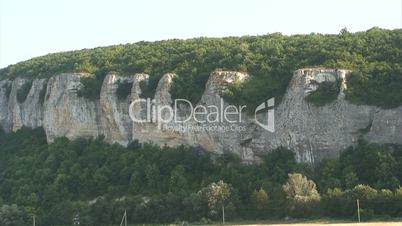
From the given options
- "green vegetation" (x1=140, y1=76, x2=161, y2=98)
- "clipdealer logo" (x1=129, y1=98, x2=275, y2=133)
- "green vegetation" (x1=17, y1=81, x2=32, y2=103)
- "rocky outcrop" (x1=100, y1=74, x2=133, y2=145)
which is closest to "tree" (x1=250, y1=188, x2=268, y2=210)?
"clipdealer logo" (x1=129, y1=98, x2=275, y2=133)

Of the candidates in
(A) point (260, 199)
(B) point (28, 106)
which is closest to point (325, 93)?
(A) point (260, 199)

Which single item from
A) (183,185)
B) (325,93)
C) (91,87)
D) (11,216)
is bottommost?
(11,216)

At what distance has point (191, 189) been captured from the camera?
4888cm

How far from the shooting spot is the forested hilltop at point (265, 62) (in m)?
48.2

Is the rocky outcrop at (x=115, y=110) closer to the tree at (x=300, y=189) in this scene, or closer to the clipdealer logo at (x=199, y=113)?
the clipdealer logo at (x=199, y=113)

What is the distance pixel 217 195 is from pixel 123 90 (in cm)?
1634

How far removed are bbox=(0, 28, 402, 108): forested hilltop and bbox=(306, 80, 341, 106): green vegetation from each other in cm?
10

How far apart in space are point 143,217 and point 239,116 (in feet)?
34.5

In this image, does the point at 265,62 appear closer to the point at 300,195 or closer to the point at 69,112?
the point at 300,195

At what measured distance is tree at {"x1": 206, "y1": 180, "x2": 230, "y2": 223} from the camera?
4406 cm

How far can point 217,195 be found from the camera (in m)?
44.3

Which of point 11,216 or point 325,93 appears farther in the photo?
point 325,93

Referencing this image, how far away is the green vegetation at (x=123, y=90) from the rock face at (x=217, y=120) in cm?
19

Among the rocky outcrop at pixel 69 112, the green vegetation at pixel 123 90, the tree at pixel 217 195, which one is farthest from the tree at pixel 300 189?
the rocky outcrop at pixel 69 112
